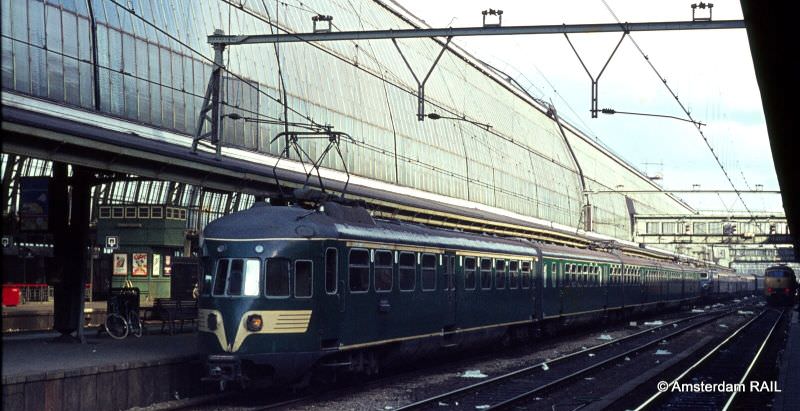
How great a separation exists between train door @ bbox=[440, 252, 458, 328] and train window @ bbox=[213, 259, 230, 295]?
703 centimetres

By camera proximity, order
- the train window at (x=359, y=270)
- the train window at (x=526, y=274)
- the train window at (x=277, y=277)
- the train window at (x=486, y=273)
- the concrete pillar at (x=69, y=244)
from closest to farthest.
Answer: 1. the train window at (x=277, y=277)
2. the train window at (x=359, y=270)
3. the concrete pillar at (x=69, y=244)
4. the train window at (x=486, y=273)
5. the train window at (x=526, y=274)

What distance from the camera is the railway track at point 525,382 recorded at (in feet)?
57.5

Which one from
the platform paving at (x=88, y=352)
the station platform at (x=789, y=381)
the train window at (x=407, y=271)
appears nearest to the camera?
the platform paving at (x=88, y=352)

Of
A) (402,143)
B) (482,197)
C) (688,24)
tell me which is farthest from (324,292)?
(482,197)

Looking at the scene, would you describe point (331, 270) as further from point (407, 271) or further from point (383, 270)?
point (407, 271)

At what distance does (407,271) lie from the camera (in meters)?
21.1

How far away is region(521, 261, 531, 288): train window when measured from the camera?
98.3ft

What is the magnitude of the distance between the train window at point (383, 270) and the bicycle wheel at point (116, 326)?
20.4 ft

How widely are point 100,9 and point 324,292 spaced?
454 inches

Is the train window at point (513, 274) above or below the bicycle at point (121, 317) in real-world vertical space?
above

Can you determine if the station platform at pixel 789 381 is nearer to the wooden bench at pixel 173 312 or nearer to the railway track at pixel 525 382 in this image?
the railway track at pixel 525 382

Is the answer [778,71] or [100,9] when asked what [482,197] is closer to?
[100,9]

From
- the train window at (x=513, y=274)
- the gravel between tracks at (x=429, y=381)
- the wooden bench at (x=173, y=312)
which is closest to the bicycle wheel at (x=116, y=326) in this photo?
the wooden bench at (x=173, y=312)

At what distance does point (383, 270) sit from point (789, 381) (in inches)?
320
